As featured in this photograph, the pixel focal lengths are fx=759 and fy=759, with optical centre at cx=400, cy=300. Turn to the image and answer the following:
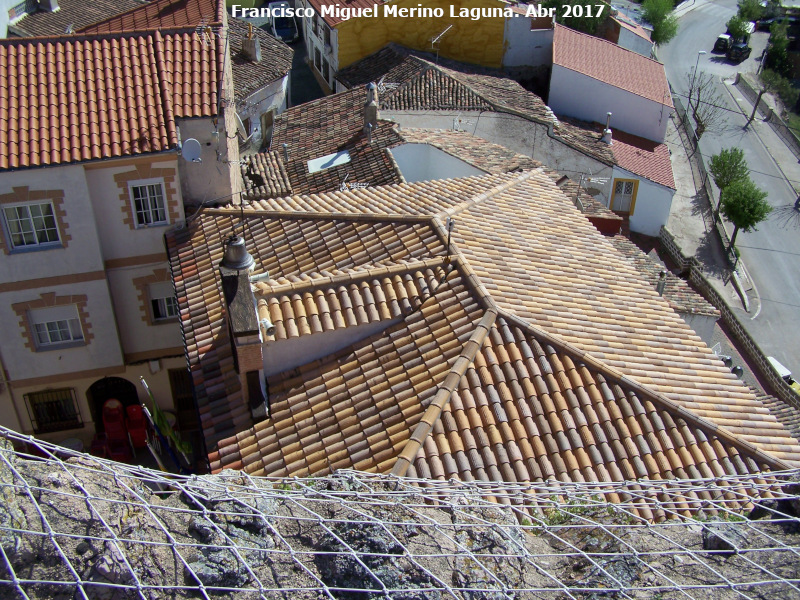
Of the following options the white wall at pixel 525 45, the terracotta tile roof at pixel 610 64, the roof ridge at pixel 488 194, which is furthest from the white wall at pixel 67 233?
the white wall at pixel 525 45

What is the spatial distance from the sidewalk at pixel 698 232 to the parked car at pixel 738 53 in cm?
2336

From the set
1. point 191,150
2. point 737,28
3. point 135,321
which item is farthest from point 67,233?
point 737,28

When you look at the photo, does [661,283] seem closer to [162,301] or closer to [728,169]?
[162,301]

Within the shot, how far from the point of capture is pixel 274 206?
15438 millimetres

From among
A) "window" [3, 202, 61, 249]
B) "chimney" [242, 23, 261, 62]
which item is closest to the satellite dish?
"window" [3, 202, 61, 249]

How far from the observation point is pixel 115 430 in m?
18.1

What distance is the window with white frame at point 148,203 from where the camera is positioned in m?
16.1

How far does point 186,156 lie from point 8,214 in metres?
3.72

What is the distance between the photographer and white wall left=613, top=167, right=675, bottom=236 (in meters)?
31.7

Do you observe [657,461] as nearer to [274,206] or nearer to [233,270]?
[233,270]

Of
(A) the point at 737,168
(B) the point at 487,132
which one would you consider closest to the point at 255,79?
(B) the point at 487,132

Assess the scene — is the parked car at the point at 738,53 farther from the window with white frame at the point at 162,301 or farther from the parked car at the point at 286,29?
the window with white frame at the point at 162,301

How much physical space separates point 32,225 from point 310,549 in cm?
1313

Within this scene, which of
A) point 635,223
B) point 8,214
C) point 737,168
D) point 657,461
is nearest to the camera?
point 657,461
